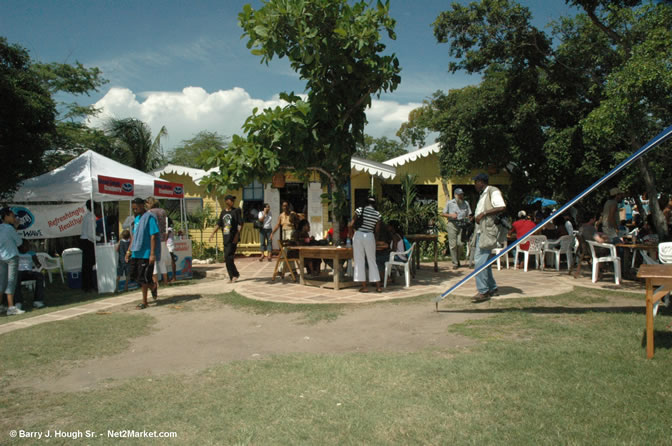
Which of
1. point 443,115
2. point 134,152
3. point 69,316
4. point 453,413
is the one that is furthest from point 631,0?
point 134,152

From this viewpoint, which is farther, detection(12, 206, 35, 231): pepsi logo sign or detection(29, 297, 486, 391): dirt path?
detection(12, 206, 35, 231): pepsi logo sign

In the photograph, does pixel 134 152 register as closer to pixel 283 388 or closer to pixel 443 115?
pixel 443 115

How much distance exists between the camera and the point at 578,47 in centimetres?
1189

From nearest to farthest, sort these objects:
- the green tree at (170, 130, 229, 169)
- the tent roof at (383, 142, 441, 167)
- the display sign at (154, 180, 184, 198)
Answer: the display sign at (154, 180, 184, 198)
the tent roof at (383, 142, 441, 167)
the green tree at (170, 130, 229, 169)

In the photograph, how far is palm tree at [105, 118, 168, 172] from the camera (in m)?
24.0

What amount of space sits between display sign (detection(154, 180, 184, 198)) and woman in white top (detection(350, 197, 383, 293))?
5.85 metres

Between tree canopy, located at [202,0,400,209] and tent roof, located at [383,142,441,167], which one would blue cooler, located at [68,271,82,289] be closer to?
tree canopy, located at [202,0,400,209]

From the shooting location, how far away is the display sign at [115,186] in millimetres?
9539

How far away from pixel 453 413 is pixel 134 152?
24.4m

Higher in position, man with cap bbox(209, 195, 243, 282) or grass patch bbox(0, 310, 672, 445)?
man with cap bbox(209, 195, 243, 282)

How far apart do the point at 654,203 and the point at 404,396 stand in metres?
9.83

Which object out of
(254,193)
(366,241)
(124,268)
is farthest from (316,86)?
(254,193)

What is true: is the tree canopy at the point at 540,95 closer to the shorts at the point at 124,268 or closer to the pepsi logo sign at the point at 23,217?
the shorts at the point at 124,268

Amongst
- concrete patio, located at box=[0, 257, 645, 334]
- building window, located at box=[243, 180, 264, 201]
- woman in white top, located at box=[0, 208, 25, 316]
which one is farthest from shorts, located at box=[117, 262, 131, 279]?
building window, located at box=[243, 180, 264, 201]
